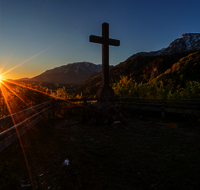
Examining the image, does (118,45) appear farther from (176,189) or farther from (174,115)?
(176,189)

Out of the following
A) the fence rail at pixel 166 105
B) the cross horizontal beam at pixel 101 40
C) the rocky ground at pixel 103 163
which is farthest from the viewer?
the cross horizontal beam at pixel 101 40

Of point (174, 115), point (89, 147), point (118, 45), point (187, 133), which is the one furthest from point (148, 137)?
point (118, 45)

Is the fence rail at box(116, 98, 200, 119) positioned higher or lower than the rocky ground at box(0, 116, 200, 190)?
higher

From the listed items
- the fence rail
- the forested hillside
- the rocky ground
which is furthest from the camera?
the forested hillside

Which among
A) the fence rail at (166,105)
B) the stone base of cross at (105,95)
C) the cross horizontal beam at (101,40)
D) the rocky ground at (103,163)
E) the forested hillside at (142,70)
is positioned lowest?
the rocky ground at (103,163)

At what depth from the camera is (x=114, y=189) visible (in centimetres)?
218

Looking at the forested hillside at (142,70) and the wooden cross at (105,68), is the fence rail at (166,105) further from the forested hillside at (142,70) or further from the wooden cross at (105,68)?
the forested hillside at (142,70)

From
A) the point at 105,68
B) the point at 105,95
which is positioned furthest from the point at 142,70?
the point at 105,95

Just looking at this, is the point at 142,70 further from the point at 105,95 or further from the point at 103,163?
the point at 103,163

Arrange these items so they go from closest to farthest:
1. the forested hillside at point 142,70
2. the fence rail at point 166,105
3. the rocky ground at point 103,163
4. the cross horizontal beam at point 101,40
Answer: the rocky ground at point 103,163 < the fence rail at point 166,105 < the cross horizontal beam at point 101,40 < the forested hillside at point 142,70

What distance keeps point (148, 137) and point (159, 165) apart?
1.91 m

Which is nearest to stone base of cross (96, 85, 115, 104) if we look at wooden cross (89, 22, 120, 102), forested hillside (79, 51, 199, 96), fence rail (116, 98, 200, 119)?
wooden cross (89, 22, 120, 102)

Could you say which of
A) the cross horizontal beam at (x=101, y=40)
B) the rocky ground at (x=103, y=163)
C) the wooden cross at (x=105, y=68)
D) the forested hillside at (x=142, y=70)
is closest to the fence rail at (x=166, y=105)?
the rocky ground at (x=103, y=163)

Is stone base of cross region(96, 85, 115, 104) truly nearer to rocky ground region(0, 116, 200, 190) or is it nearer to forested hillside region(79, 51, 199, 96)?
rocky ground region(0, 116, 200, 190)
